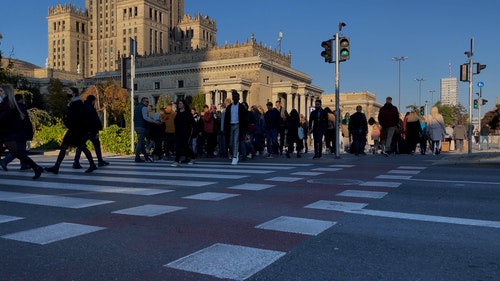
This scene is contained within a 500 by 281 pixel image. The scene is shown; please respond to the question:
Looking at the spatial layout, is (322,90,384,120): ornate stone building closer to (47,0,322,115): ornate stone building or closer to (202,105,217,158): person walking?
(47,0,322,115): ornate stone building

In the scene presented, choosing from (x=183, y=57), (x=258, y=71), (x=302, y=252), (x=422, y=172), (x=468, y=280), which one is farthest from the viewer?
(x=183, y=57)

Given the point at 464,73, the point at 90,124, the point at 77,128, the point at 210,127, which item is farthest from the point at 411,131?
the point at 77,128

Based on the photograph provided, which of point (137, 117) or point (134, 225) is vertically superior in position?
point (137, 117)

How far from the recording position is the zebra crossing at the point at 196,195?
3480mm

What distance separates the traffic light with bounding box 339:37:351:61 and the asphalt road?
6.88 m

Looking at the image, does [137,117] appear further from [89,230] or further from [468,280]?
[468,280]

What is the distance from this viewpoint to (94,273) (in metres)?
3.20

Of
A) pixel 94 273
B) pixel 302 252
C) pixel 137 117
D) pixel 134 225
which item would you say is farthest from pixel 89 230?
pixel 137 117

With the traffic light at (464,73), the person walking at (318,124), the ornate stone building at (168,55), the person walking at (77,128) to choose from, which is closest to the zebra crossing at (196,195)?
the person walking at (77,128)

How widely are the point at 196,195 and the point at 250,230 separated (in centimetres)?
244

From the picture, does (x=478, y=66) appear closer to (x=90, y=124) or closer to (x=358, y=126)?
(x=358, y=126)

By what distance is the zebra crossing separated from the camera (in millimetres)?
3480

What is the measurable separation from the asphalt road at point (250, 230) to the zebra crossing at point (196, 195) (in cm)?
2

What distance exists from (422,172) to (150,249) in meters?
7.98
